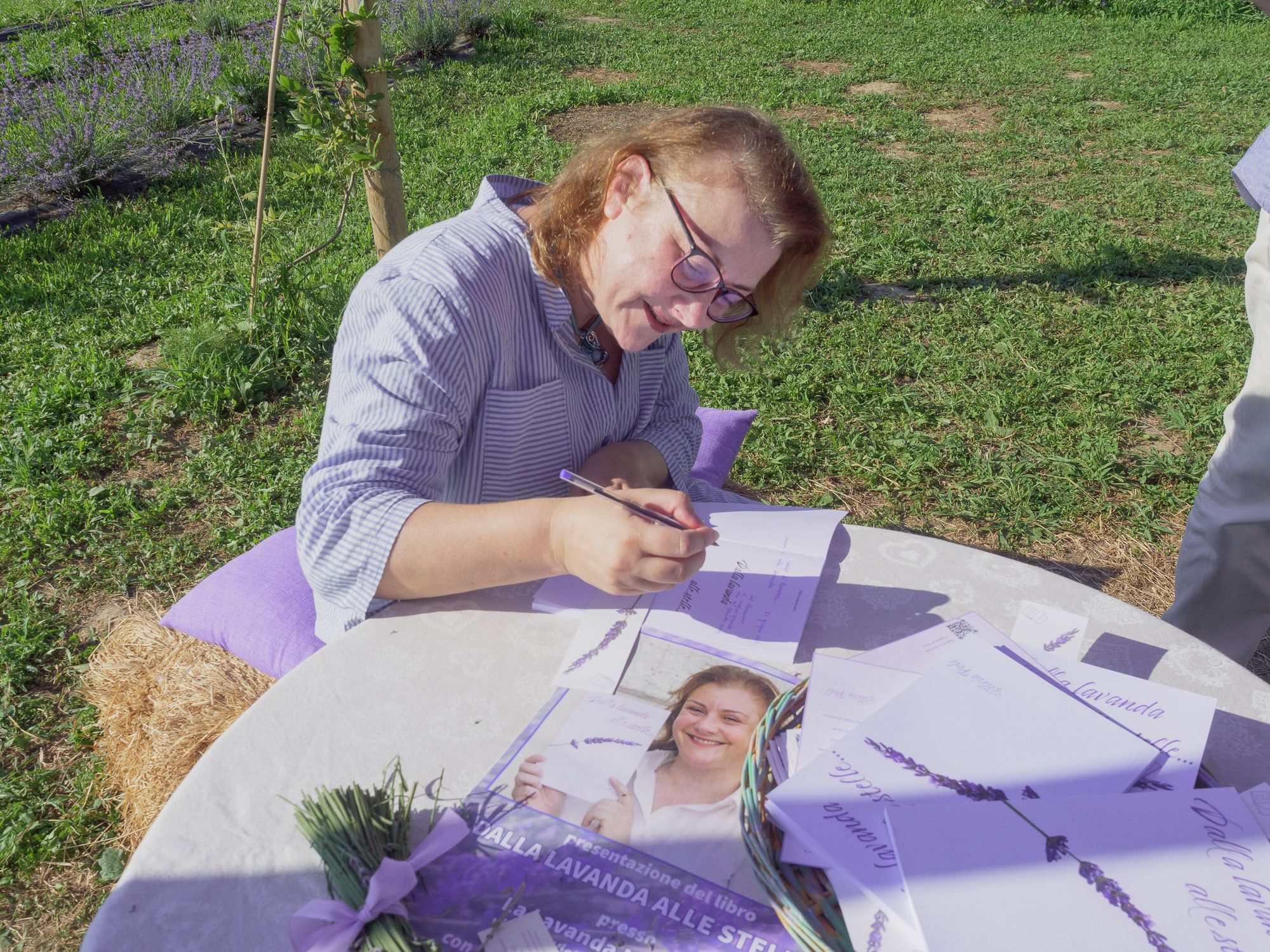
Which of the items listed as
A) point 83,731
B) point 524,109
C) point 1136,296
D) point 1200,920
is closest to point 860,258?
point 1136,296

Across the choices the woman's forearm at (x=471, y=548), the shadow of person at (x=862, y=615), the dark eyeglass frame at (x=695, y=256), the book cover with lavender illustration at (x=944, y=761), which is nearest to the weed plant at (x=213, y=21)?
the dark eyeglass frame at (x=695, y=256)

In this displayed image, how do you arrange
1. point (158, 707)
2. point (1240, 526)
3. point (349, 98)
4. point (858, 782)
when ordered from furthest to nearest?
point (349, 98), point (1240, 526), point (158, 707), point (858, 782)

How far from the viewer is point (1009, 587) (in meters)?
1.41

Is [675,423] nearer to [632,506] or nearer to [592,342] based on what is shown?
[592,342]

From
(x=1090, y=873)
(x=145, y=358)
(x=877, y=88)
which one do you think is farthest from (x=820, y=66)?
(x=1090, y=873)

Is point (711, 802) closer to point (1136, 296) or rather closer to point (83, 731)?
point (83, 731)

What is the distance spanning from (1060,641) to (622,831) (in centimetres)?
68

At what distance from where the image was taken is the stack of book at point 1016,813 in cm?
82

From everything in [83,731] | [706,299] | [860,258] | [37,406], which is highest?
[706,299]

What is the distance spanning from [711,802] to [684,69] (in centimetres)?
825

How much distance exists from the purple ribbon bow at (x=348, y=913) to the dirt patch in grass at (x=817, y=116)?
6.78m

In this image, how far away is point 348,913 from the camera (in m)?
0.88

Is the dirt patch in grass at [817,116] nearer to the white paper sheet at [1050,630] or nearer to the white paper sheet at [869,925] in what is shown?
the white paper sheet at [1050,630]

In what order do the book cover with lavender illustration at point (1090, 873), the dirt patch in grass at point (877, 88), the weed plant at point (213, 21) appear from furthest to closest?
the weed plant at point (213, 21)
the dirt patch in grass at point (877, 88)
the book cover with lavender illustration at point (1090, 873)
